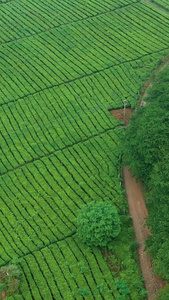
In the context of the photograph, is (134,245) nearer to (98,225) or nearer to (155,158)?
(98,225)

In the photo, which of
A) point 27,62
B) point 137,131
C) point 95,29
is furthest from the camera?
point 95,29

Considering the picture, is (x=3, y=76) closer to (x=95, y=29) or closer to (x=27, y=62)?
(x=27, y=62)

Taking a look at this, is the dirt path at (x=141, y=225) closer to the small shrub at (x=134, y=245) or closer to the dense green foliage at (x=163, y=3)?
the small shrub at (x=134, y=245)

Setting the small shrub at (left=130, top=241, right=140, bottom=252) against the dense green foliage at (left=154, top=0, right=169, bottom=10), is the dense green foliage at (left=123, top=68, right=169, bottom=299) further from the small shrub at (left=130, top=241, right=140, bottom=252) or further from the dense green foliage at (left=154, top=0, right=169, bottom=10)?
the dense green foliage at (left=154, top=0, right=169, bottom=10)

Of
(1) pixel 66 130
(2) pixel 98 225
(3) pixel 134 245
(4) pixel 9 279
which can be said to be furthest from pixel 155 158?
(4) pixel 9 279

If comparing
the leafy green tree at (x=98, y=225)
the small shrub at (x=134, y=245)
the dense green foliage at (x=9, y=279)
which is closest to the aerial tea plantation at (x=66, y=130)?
the small shrub at (x=134, y=245)

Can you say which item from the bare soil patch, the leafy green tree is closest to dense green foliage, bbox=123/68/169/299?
the leafy green tree

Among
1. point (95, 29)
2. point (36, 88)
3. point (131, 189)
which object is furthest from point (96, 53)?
point (131, 189)

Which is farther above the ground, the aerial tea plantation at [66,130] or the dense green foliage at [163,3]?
the dense green foliage at [163,3]
